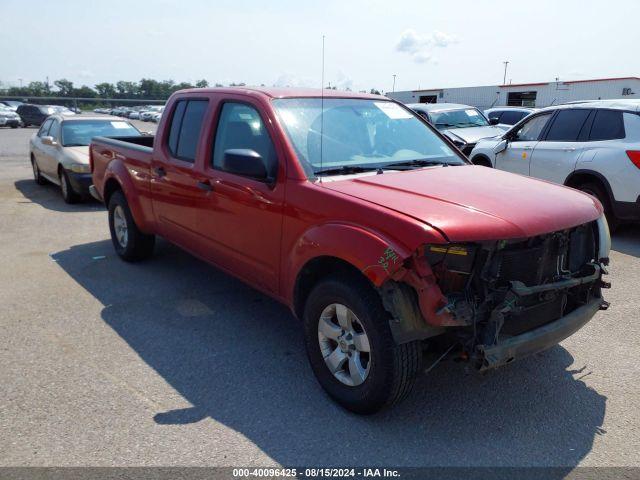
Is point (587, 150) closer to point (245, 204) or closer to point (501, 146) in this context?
point (501, 146)

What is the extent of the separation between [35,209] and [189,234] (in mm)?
5901

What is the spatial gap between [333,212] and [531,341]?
1.32 metres

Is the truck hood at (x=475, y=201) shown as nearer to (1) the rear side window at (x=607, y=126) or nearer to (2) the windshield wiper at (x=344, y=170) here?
(2) the windshield wiper at (x=344, y=170)

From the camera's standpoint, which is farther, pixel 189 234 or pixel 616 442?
pixel 189 234

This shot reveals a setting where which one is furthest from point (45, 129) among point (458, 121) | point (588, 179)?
point (588, 179)

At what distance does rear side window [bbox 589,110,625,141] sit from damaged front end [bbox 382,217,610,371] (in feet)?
16.1

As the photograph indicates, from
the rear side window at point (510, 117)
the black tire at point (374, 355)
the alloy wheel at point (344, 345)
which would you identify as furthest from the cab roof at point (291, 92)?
the rear side window at point (510, 117)

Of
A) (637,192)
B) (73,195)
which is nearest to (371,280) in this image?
(637,192)

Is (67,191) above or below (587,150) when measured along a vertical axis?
below

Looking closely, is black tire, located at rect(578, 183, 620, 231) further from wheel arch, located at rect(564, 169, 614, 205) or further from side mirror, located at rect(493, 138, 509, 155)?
side mirror, located at rect(493, 138, 509, 155)

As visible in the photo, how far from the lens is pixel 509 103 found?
3984 cm

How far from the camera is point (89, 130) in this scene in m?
10.6

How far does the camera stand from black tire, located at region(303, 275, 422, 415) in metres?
2.88

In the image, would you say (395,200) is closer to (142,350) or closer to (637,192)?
(142,350)
